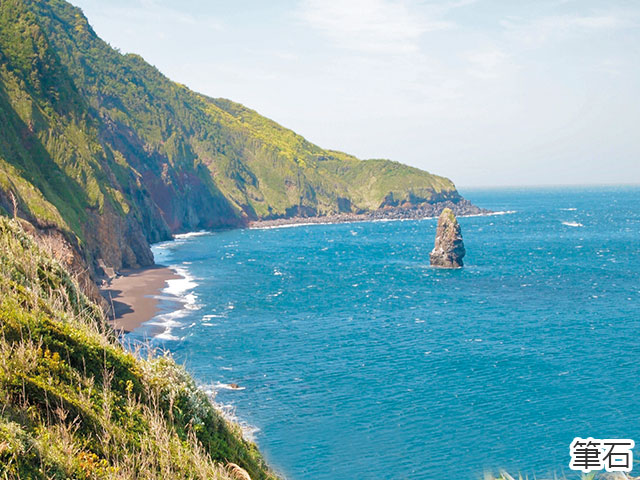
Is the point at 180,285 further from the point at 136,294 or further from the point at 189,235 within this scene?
the point at 189,235

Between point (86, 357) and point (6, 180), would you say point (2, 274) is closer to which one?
point (86, 357)

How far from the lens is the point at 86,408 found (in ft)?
43.4

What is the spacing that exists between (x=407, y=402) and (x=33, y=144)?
67647mm

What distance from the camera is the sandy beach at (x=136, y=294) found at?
214ft

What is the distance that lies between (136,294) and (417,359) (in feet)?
142

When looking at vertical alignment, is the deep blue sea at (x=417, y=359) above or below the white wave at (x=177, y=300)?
below

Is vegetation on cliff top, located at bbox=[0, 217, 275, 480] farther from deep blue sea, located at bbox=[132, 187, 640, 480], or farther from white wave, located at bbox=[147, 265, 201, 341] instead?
white wave, located at bbox=[147, 265, 201, 341]

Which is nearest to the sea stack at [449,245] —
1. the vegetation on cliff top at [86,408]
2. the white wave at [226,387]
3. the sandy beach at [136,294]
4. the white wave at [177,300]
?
the white wave at [177,300]

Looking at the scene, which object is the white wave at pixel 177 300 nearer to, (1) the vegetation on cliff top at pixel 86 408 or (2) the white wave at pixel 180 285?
(2) the white wave at pixel 180 285

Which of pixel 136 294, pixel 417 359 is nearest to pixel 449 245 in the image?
pixel 136 294

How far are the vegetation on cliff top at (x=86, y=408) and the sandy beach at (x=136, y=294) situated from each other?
39330 millimetres

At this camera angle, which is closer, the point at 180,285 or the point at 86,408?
the point at 86,408

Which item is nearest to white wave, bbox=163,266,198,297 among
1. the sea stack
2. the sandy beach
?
the sandy beach

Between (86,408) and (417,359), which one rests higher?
(86,408)
